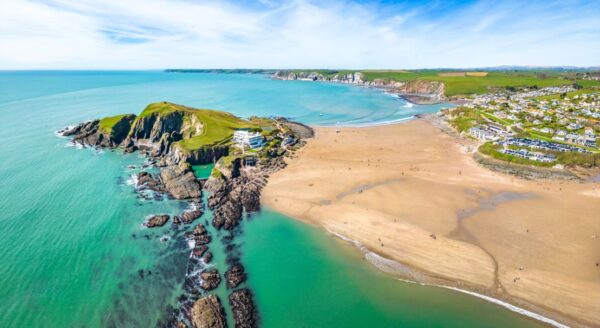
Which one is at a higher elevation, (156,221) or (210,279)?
(156,221)

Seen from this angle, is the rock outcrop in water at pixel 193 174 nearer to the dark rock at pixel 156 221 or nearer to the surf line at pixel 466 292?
the dark rock at pixel 156 221

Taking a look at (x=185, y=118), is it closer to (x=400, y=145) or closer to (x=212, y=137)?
(x=212, y=137)

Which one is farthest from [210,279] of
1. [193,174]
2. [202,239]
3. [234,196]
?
[193,174]

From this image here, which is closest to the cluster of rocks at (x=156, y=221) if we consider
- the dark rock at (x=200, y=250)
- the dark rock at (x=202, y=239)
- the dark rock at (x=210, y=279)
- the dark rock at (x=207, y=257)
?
the dark rock at (x=202, y=239)

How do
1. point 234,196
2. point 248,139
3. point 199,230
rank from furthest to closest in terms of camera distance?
point 248,139
point 234,196
point 199,230

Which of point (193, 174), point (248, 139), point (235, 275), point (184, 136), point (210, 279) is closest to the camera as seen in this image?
point (210, 279)

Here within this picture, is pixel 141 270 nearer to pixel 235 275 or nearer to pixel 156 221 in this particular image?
pixel 156 221
